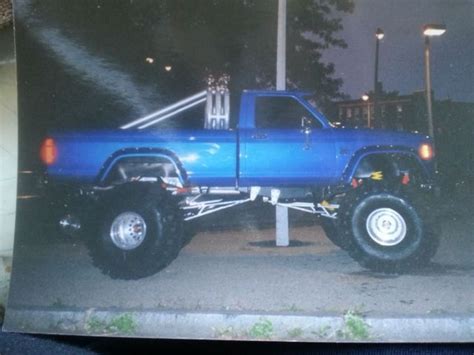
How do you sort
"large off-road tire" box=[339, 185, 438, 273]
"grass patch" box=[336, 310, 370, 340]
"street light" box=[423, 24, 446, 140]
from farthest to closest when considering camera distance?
"large off-road tire" box=[339, 185, 438, 273], "street light" box=[423, 24, 446, 140], "grass patch" box=[336, 310, 370, 340]

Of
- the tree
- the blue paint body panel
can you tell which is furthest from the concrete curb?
the tree

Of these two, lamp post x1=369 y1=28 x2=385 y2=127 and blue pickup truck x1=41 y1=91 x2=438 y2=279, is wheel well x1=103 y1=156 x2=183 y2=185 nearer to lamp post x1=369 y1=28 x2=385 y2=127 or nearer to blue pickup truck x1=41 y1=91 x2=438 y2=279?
blue pickup truck x1=41 y1=91 x2=438 y2=279

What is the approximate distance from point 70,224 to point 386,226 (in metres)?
2.46

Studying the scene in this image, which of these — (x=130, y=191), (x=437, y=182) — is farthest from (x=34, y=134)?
(x=437, y=182)

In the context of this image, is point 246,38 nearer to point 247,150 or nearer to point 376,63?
point 247,150

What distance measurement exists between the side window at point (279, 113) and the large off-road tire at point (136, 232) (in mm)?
946

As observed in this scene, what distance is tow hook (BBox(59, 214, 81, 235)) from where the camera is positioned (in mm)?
3473

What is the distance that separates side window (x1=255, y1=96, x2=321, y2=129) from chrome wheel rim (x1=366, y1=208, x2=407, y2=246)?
84 centimetres

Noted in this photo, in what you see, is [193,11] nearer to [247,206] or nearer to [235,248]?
[247,206]

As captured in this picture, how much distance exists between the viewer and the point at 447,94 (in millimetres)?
3334

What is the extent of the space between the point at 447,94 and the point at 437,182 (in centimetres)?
66

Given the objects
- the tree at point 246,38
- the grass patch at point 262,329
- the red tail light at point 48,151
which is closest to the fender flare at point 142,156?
the red tail light at point 48,151

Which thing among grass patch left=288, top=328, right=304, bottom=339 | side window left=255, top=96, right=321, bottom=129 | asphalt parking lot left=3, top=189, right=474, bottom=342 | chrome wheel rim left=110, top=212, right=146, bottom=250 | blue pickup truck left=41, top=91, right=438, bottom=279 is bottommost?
grass patch left=288, top=328, right=304, bottom=339

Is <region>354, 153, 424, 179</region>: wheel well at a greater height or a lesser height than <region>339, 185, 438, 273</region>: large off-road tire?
greater
